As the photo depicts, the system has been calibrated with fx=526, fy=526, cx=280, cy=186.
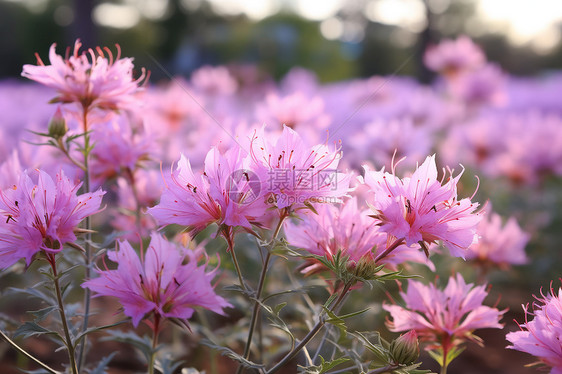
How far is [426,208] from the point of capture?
1276 millimetres

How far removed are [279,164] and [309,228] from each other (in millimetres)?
248

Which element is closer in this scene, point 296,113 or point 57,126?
point 57,126

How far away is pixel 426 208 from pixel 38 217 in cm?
94

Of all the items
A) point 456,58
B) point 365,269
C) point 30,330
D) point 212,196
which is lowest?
point 30,330

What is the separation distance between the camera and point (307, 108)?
2.97m

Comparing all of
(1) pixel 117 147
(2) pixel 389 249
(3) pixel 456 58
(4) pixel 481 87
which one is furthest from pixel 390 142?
(3) pixel 456 58

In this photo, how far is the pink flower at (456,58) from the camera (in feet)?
18.8

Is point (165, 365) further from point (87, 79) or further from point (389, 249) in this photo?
point (87, 79)

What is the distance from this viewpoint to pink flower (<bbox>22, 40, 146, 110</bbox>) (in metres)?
1.69

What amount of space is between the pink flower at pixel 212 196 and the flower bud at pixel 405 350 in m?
0.47

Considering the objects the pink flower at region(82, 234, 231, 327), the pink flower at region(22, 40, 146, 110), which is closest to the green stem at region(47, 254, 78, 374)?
the pink flower at region(82, 234, 231, 327)

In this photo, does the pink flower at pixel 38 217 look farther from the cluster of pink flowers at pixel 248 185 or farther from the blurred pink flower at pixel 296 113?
the blurred pink flower at pixel 296 113

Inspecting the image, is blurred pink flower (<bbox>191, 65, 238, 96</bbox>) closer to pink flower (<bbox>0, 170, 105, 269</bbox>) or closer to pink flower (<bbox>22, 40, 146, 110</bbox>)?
pink flower (<bbox>22, 40, 146, 110</bbox>)

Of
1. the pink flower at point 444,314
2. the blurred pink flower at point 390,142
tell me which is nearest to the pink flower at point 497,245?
the pink flower at point 444,314
